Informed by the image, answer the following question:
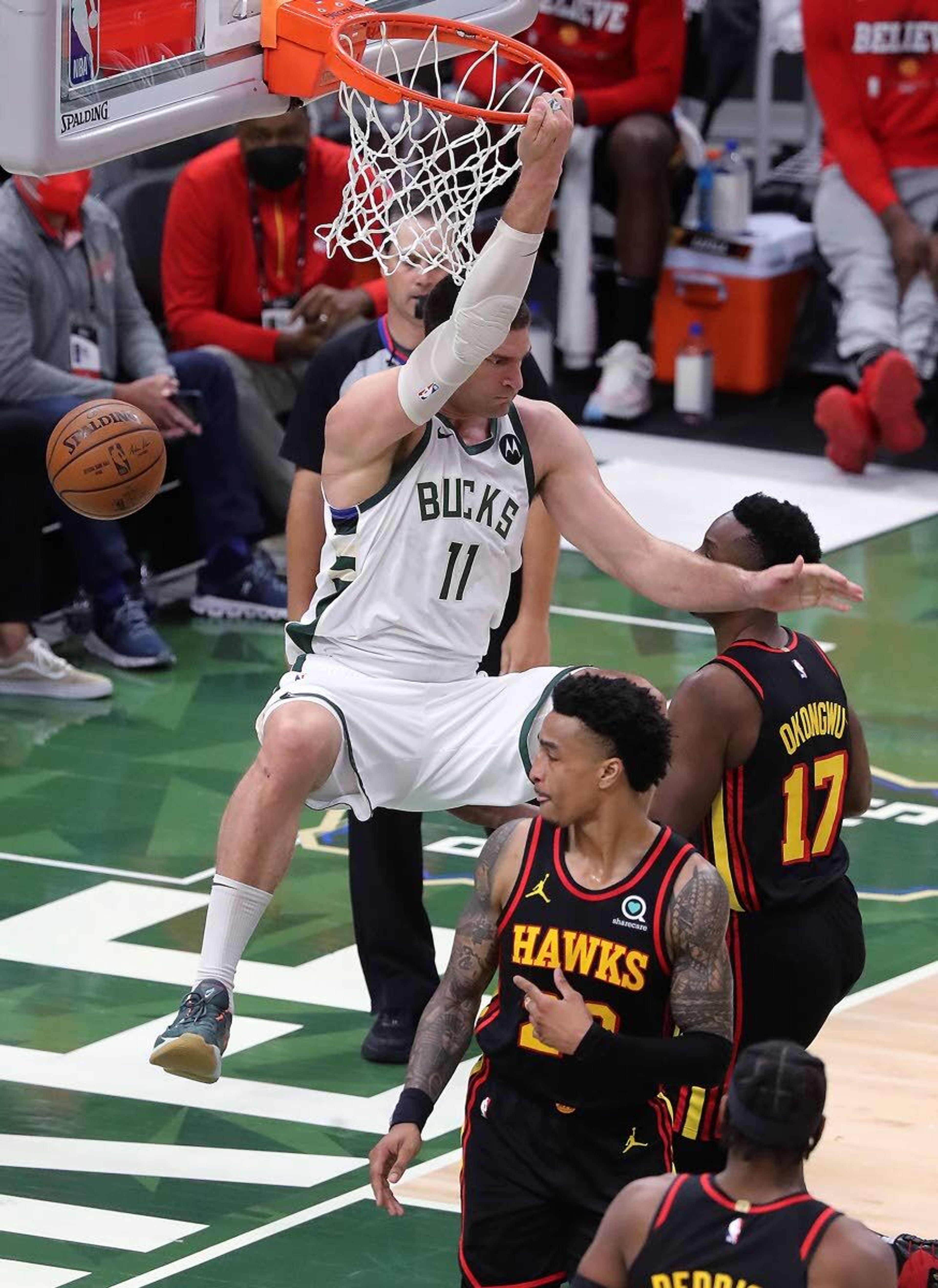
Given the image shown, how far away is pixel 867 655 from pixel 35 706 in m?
3.26

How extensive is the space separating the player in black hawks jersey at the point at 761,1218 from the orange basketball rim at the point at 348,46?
8.91ft

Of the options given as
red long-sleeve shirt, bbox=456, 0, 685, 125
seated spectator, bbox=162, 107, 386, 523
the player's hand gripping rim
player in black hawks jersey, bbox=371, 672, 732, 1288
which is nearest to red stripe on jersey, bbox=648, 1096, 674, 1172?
player in black hawks jersey, bbox=371, 672, 732, 1288

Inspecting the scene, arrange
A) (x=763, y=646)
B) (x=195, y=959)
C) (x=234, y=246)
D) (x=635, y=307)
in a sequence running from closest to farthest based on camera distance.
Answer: (x=763, y=646)
(x=195, y=959)
(x=234, y=246)
(x=635, y=307)

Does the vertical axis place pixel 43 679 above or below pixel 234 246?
below

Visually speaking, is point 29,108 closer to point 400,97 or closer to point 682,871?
point 400,97

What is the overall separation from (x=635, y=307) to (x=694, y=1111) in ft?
28.8

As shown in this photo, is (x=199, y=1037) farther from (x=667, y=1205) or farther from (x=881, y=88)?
(x=881, y=88)

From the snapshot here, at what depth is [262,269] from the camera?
11.1 m

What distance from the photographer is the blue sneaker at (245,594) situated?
35.1 ft

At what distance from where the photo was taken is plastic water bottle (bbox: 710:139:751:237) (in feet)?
45.2

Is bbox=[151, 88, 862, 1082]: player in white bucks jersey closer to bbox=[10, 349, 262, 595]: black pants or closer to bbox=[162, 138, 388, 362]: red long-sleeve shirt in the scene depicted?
bbox=[10, 349, 262, 595]: black pants

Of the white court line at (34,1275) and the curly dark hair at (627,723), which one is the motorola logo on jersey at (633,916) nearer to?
the curly dark hair at (627,723)

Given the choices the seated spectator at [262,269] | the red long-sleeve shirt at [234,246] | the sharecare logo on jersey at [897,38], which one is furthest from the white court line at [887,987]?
the sharecare logo on jersey at [897,38]

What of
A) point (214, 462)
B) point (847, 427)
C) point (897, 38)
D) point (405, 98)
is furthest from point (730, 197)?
point (405, 98)
